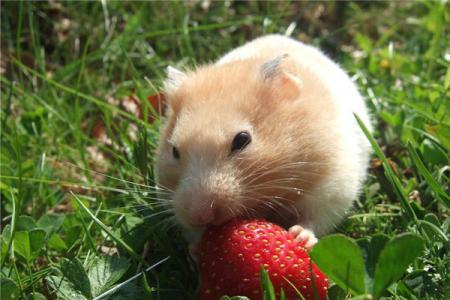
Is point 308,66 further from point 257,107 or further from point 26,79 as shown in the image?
point 26,79

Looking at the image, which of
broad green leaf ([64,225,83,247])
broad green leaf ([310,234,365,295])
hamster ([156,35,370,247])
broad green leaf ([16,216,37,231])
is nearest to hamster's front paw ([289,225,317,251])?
hamster ([156,35,370,247])

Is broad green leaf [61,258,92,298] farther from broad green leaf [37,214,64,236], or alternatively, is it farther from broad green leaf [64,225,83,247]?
broad green leaf [37,214,64,236]

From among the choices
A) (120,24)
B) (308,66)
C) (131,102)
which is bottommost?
(131,102)

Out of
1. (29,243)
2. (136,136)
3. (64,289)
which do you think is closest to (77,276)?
(64,289)

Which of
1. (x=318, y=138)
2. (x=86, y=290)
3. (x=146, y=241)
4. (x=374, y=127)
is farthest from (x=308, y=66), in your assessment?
(x=86, y=290)

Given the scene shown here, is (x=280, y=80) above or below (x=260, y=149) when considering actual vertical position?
above

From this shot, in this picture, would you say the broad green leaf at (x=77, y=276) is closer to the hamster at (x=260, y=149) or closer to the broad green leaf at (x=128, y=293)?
the broad green leaf at (x=128, y=293)

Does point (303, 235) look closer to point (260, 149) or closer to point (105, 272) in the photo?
point (260, 149)

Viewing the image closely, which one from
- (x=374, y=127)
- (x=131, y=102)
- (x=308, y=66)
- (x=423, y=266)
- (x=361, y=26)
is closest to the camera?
(x=423, y=266)
